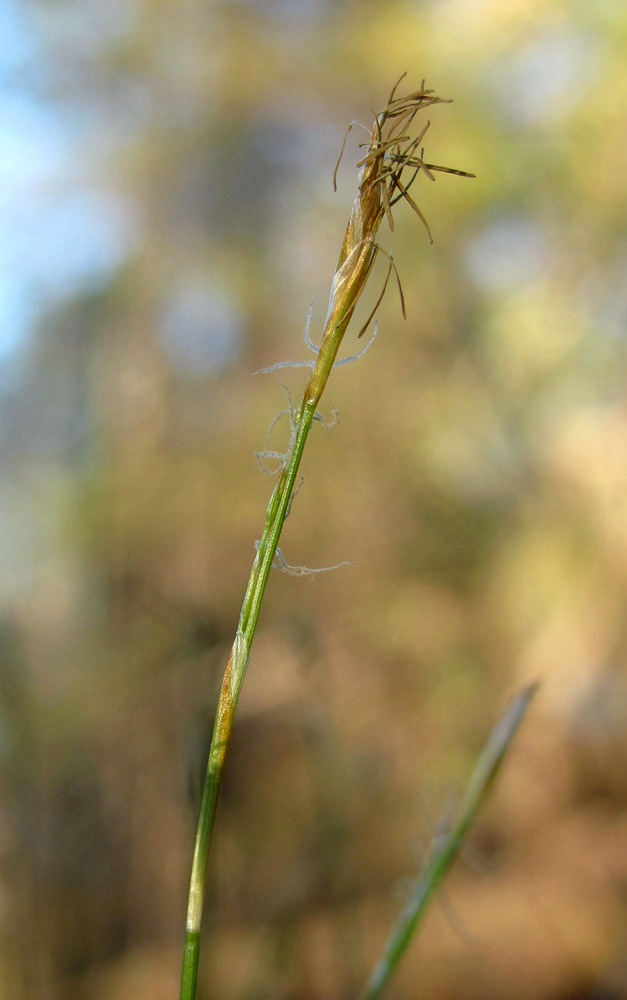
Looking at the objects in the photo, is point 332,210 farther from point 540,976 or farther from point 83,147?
point 540,976

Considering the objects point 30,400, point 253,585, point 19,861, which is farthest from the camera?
point 30,400

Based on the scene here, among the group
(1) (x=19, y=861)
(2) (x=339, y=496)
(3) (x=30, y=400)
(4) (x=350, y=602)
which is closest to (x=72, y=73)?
(3) (x=30, y=400)

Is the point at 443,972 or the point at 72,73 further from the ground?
the point at 72,73

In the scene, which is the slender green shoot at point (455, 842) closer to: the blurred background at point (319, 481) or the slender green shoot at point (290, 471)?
the slender green shoot at point (290, 471)

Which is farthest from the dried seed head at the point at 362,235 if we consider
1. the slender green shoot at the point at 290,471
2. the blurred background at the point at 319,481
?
the blurred background at the point at 319,481

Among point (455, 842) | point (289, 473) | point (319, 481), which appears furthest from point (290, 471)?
point (319, 481)

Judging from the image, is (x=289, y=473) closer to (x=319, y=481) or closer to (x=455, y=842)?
(x=455, y=842)
